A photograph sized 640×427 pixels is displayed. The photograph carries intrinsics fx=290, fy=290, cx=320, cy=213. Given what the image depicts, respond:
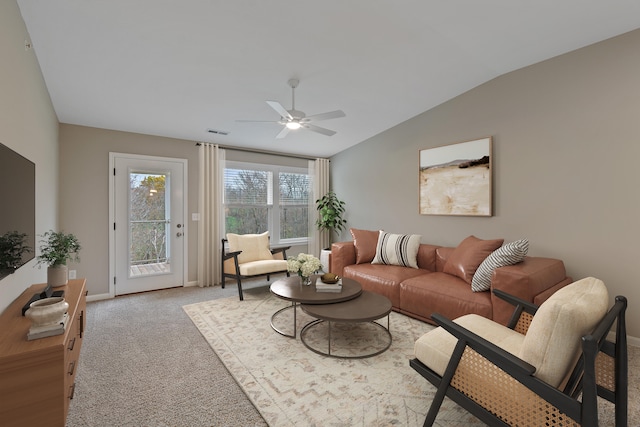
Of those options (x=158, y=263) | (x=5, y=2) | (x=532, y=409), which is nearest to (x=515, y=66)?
(x=532, y=409)

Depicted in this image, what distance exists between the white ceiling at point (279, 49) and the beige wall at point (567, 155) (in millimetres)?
218

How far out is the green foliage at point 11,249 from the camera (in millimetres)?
1481

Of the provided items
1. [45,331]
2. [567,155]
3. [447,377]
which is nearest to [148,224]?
[45,331]

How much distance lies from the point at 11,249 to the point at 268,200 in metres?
3.93

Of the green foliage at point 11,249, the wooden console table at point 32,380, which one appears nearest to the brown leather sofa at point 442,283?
the wooden console table at point 32,380

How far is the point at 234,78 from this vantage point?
2.94 m

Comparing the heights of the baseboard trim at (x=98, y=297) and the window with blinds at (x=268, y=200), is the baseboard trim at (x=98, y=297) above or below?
below

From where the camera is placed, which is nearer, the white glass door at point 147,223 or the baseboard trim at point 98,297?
the baseboard trim at point 98,297

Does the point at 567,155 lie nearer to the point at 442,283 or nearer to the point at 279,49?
the point at 442,283

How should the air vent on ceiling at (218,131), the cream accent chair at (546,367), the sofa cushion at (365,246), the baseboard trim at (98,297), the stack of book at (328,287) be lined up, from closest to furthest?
the cream accent chair at (546,367)
the stack of book at (328,287)
the baseboard trim at (98,297)
the sofa cushion at (365,246)
the air vent on ceiling at (218,131)

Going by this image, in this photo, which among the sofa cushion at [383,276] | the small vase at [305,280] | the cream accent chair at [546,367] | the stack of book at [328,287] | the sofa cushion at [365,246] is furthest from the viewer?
the sofa cushion at [365,246]

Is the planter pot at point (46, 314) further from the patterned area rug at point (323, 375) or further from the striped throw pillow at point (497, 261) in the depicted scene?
the striped throw pillow at point (497, 261)

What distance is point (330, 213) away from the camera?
5.61 m

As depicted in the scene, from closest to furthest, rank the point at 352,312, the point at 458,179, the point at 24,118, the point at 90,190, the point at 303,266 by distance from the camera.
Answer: the point at 24,118
the point at 352,312
the point at 303,266
the point at 458,179
the point at 90,190
